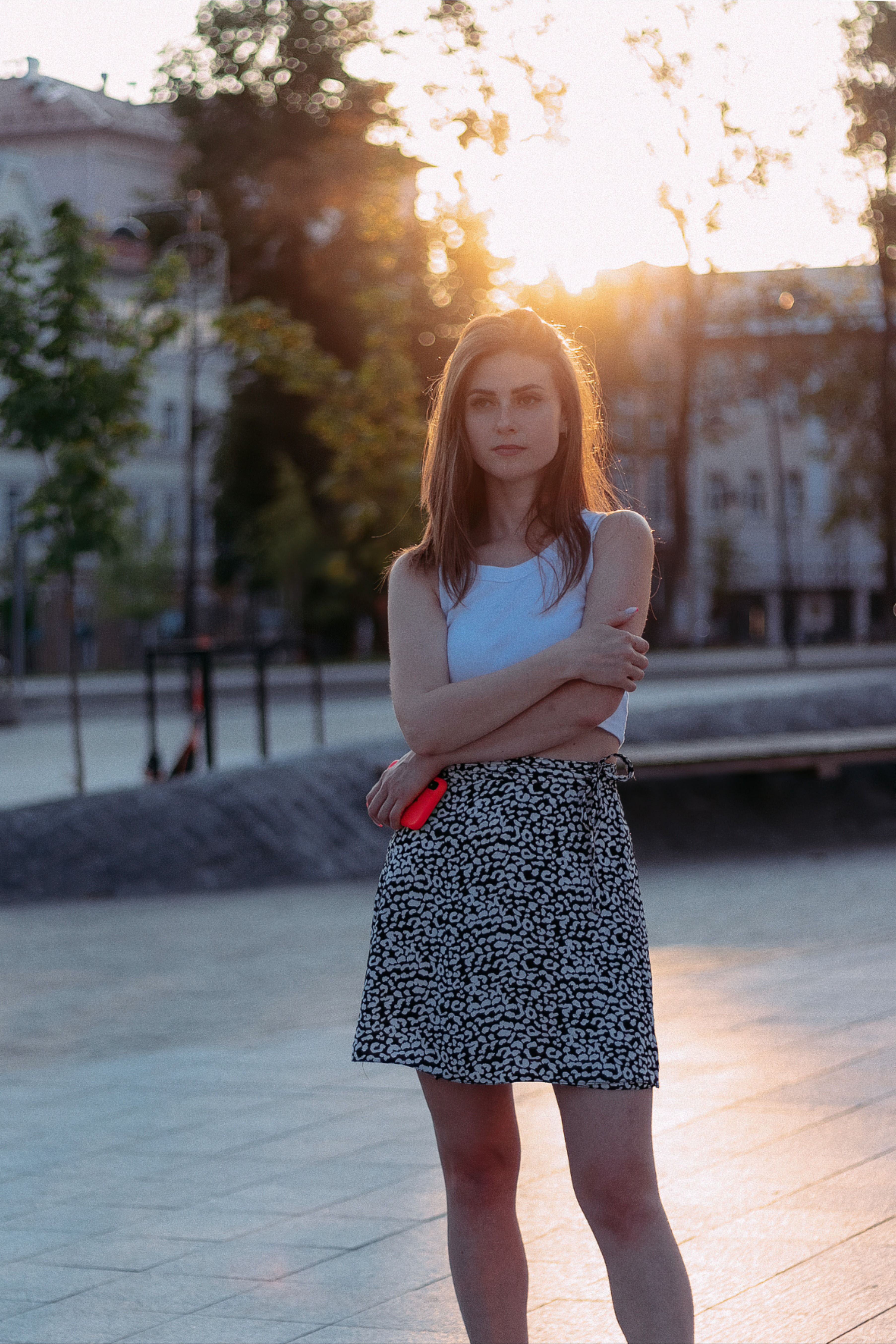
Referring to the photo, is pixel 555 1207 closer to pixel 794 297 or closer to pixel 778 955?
pixel 778 955

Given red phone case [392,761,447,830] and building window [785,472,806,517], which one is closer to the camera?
red phone case [392,761,447,830]

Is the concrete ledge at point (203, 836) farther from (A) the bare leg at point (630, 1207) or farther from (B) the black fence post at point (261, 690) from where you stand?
(A) the bare leg at point (630, 1207)

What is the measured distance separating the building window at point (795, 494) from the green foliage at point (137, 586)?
31023mm

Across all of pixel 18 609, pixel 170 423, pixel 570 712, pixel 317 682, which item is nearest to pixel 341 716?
pixel 317 682

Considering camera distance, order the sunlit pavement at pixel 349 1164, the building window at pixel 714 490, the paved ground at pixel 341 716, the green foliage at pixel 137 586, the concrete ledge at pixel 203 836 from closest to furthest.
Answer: the sunlit pavement at pixel 349 1164 → the concrete ledge at pixel 203 836 → the paved ground at pixel 341 716 → the green foliage at pixel 137 586 → the building window at pixel 714 490

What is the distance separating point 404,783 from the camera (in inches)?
126

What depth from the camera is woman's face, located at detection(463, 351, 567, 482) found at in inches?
131

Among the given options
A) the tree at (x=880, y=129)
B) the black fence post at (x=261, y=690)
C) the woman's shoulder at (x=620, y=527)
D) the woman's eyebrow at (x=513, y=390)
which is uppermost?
the tree at (x=880, y=129)

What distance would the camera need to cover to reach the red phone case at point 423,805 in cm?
319

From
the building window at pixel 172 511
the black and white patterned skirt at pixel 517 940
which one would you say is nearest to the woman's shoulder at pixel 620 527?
the black and white patterned skirt at pixel 517 940

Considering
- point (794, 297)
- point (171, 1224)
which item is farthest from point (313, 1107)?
point (794, 297)

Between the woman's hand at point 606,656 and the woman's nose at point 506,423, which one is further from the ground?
the woman's nose at point 506,423

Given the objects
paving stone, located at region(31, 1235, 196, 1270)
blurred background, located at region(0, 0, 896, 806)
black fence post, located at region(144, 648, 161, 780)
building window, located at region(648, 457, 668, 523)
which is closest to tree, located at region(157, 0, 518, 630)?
blurred background, located at region(0, 0, 896, 806)

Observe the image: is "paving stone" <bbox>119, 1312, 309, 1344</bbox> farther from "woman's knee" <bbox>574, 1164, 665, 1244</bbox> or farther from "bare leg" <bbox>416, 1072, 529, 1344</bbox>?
"woman's knee" <bbox>574, 1164, 665, 1244</bbox>
